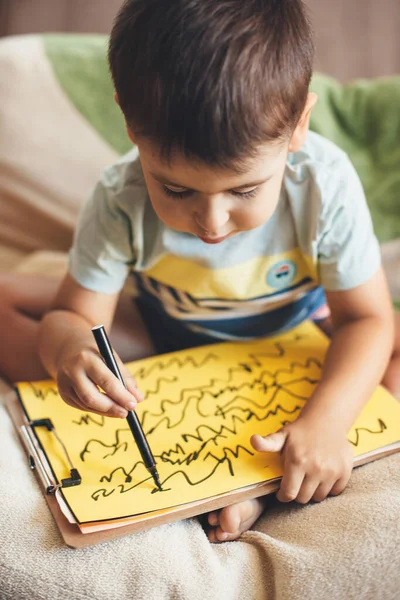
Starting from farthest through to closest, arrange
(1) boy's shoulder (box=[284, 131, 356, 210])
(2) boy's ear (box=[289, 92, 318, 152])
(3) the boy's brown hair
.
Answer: (1) boy's shoulder (box=[284, 131, 356, 210]), (2) boy's ear (box=[289, 92, 318, 152]), (3) the boy's brown hair

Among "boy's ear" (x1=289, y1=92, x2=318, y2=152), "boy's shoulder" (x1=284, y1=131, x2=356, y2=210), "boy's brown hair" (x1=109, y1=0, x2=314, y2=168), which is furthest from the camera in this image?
"boy's shoulder" (x1=284, y1=131, x2=356, y2=210)

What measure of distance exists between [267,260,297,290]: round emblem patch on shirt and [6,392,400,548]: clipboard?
233 millimetres

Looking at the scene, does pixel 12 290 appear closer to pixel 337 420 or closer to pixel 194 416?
pixel 194 416

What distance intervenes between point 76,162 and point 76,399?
54cm

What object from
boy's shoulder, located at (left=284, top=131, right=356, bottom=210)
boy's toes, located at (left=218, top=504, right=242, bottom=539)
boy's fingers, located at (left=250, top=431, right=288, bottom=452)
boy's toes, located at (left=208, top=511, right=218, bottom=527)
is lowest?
boy's toes, located at (left=208, top=511, right=218, bottom=527)

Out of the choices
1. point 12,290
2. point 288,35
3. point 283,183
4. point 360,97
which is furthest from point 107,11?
point 288,35

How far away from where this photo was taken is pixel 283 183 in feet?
2.47

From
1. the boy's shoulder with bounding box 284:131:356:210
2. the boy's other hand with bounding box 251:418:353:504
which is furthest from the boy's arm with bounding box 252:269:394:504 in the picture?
the boy's shoulder with bounding box 284:131:356:210

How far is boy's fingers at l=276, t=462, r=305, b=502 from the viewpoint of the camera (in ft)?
2.11

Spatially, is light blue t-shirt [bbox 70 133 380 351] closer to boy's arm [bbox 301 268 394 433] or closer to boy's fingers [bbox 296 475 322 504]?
boy's arm [bbox 301 268 394 433]

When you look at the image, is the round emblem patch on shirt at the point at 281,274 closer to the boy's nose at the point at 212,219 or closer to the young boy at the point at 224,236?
the young boy at the point at 224,236

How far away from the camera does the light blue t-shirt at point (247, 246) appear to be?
29.3 inches

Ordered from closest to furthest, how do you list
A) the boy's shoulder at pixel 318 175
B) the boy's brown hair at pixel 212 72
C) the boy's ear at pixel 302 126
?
the boy's brown hair at pixel 212 72 → the boy's ear at pixel 302 126 → the boy's shoulder at pixel 318 175

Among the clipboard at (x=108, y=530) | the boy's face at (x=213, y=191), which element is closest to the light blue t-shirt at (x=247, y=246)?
the boy's face at (x=213, y=191)
